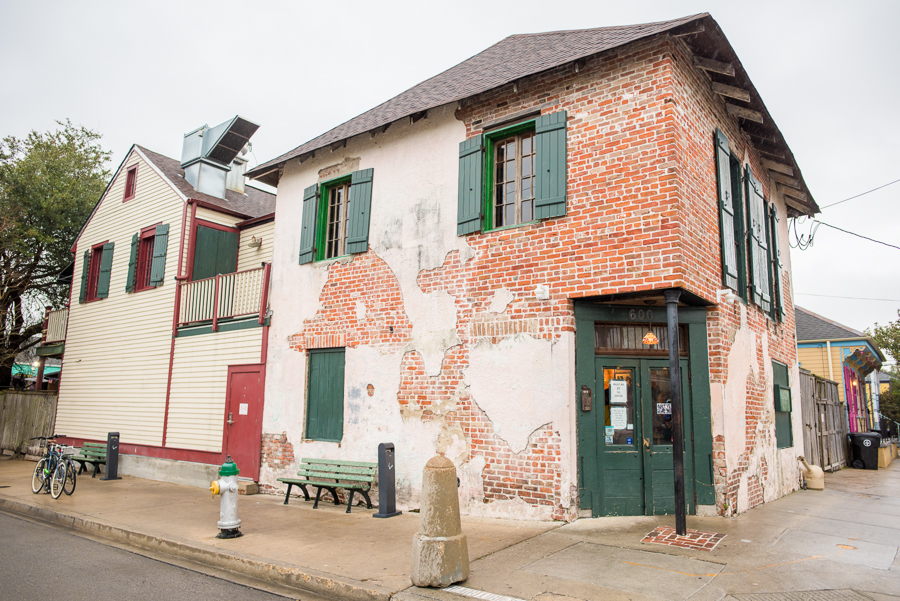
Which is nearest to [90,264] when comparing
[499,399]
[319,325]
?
[319,325]

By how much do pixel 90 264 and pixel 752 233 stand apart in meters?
16.8

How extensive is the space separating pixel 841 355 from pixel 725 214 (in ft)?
44.6

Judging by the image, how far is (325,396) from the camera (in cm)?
1000

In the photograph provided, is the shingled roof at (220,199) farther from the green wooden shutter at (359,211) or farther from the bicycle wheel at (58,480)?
the bicycle wheel at (58,480)

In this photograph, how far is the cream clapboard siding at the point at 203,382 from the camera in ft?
37.9

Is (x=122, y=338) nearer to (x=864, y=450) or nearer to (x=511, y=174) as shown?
(x=511, y=174)

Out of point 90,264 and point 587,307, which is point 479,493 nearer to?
point 587,307

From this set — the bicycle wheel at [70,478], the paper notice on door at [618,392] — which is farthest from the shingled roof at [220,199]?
the paper notice on door at [618,392]

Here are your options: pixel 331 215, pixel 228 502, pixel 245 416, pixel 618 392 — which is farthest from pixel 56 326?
pixel 618 392

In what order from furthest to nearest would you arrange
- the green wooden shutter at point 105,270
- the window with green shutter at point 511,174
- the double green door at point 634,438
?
the green wooden shutter at point 105,270
the window with green shutter at point 511,174
the double green door at point 634,438

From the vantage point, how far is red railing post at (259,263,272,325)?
442 inches

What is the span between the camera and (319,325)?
33.7 feet

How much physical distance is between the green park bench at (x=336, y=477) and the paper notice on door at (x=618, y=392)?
371 centimetres

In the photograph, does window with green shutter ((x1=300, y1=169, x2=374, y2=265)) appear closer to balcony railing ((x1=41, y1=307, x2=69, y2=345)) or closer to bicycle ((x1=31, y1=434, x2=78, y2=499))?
bicycle ((x1=31, y1=434, x2=78, y2=499))
